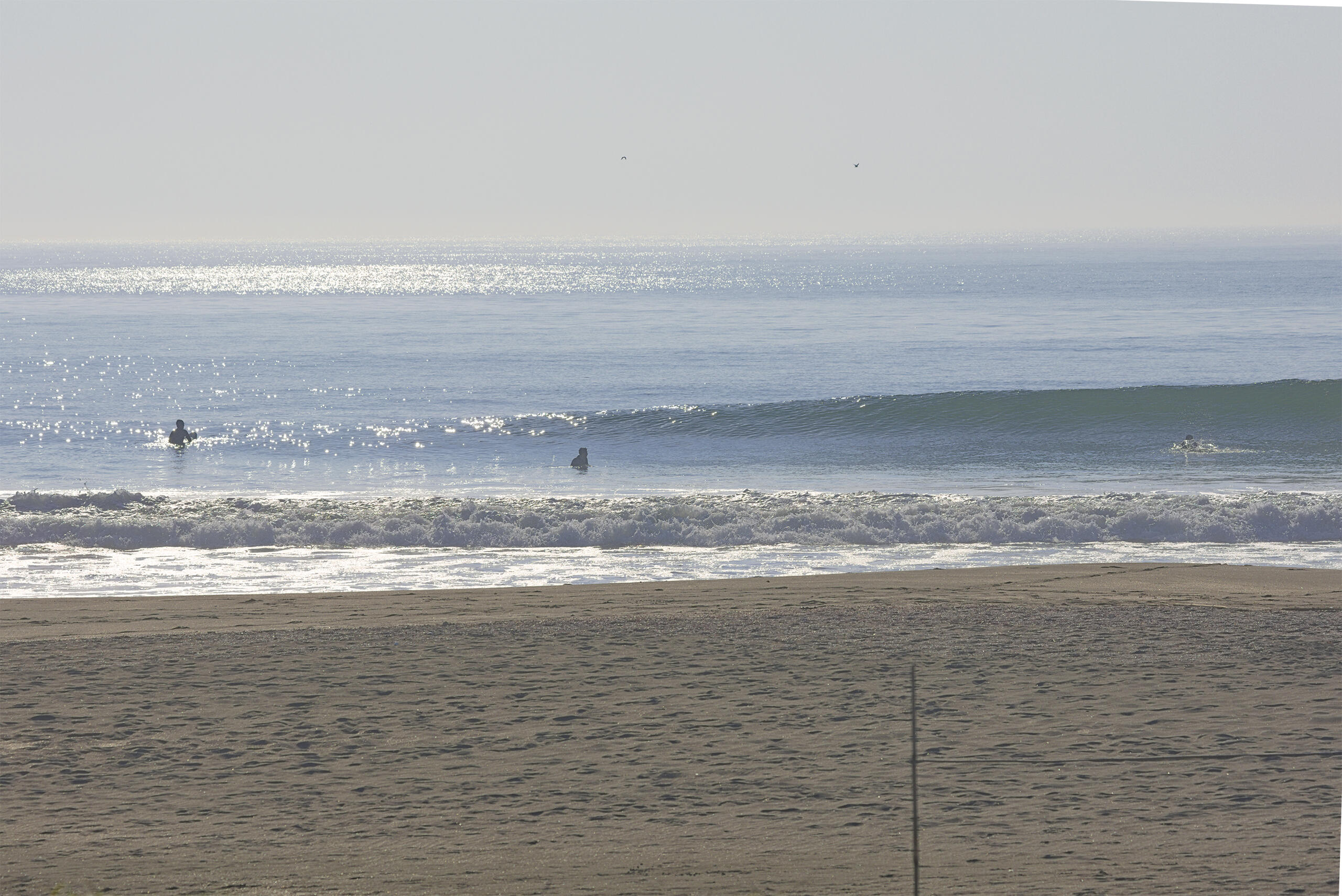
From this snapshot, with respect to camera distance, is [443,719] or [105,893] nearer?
[105,893]

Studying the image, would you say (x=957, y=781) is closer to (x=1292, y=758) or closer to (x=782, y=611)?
(x=1292, y=758)

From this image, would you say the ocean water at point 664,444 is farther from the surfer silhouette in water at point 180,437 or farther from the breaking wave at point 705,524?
the surfer silhouette in water at point 180,437

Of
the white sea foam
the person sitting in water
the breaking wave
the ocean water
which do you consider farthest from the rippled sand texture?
the person sitting in water

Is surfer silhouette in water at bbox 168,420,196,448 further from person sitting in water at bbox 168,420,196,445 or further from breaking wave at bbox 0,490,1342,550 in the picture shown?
breaking wave at bbox 0,490,1342,550

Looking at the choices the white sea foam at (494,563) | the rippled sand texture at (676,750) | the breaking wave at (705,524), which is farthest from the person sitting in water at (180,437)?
the rippled sand texture at (676,750)

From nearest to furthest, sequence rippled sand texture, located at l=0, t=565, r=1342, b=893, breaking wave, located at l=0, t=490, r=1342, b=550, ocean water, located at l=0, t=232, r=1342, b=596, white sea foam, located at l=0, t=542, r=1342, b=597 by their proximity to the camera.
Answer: rippled sand texture, located at l=0, t=565, r=1342, b=893 < white sea foam, located at l=0, t=542, r=1342, b=597 < ocean water, located at l=0, t=232, r=1342, b=596 < breaking wave, located at l=0, t=490, r=1342, b=550

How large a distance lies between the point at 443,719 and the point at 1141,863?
3958mm

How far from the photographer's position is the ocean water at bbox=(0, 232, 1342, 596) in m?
15.3

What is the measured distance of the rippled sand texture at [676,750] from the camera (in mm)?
5121

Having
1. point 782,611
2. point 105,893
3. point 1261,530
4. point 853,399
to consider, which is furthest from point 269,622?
point 853,399

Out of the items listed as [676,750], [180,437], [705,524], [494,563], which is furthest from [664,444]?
[676,750]

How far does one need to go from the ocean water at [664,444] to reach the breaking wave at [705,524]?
51 millimetres

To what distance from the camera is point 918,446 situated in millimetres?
26609

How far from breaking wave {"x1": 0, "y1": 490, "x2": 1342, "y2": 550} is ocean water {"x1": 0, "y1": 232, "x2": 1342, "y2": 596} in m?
0.05
